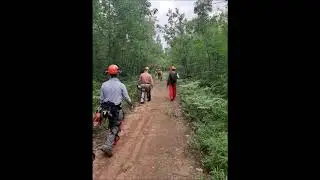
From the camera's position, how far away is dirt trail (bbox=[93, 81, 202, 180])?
625 cm

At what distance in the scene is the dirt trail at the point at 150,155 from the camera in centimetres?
625

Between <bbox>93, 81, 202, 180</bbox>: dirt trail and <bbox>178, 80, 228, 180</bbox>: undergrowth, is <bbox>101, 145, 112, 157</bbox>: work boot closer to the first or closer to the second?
<bbox>93, 81, 202, 180</bbox>: dirt trail

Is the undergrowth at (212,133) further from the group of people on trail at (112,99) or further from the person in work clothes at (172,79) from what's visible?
the group of people on trail at (112,99)

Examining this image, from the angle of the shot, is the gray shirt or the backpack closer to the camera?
the gray shirt

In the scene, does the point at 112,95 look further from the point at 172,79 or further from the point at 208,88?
the point at 208,88

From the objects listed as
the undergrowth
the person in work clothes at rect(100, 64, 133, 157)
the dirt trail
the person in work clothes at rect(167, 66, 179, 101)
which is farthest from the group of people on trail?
the person in work clothes at rect(167, 66, 179, 101)

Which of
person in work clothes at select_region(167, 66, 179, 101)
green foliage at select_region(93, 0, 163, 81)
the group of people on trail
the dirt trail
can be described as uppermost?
green foliage at select_region(93, 0, 163, 81)

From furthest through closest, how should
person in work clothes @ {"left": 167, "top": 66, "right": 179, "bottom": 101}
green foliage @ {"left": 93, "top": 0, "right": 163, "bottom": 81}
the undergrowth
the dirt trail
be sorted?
1. green foliage @ {"left": 93, "top": 0, "right": 163, "bottom": 81}
2. person in work clothes @ {"left": 167, "top": 66, "right": 179, "bottom": 101}
3. the undergrowth
4. the dirt trail

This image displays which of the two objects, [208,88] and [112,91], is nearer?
[112,91]

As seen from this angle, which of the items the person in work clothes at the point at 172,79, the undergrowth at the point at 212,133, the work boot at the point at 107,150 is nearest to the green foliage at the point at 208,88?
the undergrowth at the point at 212,133

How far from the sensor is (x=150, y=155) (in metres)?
7.43

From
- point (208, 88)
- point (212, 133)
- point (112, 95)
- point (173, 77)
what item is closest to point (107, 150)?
point (112, 95)
